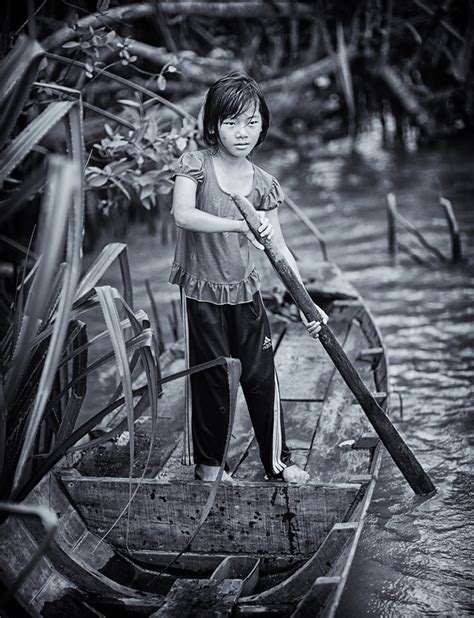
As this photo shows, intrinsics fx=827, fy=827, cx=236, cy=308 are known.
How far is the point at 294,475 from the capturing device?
8.57 feet

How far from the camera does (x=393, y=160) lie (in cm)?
1023

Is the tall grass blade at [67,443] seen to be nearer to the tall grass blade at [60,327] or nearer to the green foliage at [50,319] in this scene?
the green foliage at [50,319]

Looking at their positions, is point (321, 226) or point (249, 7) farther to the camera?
point (321, 226)

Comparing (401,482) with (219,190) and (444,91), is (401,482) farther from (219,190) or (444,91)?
(444,91)

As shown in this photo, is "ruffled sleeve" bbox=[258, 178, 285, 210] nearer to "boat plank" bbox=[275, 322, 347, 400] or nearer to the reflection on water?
"boat plank" bbox=[275, 322, 347, 400]

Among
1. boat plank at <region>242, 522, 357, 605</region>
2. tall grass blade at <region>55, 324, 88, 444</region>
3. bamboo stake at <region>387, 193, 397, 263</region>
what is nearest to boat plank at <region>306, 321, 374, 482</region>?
boat plank at <region>242, 522, 357, 605</region>

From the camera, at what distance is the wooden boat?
228 cm

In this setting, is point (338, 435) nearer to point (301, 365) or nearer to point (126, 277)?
point (301, 365)

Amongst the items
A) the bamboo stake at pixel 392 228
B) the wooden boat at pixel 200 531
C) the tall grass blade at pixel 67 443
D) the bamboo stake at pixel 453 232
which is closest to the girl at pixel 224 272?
the wooden boat at pixel 200 531

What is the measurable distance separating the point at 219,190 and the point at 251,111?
252mm

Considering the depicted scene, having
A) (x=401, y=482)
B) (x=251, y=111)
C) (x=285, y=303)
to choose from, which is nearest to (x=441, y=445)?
(x=401, y=482)

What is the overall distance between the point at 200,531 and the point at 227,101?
134cm

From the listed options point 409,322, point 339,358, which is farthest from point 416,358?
point 339,358

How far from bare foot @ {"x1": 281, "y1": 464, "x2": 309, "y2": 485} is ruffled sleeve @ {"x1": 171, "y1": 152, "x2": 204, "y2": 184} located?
0.95 m
